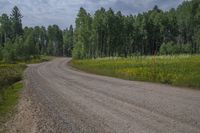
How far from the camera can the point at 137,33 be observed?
11519 cm

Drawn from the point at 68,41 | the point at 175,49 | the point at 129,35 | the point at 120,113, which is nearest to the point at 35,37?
the point at 68,41

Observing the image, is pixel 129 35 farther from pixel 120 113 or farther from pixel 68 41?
pixel 120 113

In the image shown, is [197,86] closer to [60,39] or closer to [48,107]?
[48,107]

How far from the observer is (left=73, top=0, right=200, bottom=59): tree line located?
98463 mm

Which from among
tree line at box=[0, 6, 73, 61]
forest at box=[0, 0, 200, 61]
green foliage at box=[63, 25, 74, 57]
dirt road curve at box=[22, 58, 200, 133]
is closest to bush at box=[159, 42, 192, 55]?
forest at box=[0, 0, 200, 61]

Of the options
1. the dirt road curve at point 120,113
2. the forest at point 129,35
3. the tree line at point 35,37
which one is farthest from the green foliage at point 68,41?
the dirt road curve at point 120,113

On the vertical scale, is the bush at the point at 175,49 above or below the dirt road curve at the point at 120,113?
above

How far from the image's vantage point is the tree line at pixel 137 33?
323 ft

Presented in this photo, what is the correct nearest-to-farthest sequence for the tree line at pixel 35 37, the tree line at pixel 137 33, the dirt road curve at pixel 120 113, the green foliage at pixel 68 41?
the dirt road curve at pixel 120 113, the tree line at pixel 137 33, the tree line at pixel 35 37, the green foliage at pixel 68 41

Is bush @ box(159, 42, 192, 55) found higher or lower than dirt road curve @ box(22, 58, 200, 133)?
higher

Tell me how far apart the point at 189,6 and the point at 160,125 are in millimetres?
96060

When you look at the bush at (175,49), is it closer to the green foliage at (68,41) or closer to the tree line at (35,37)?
the tree line at (35,37)

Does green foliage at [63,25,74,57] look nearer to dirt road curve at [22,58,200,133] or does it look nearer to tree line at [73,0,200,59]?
tree line at [73,0,200,59]

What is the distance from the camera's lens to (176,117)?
1302 centimetres
